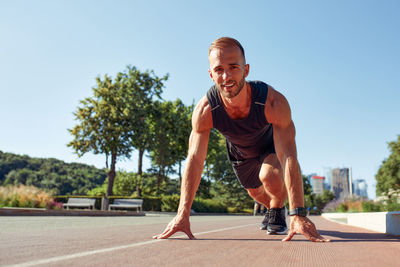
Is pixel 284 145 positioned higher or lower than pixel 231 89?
lower

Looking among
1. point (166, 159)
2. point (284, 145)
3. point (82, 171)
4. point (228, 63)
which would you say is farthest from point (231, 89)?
point (82, 171)

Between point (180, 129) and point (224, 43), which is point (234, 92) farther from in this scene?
point (180, 129)

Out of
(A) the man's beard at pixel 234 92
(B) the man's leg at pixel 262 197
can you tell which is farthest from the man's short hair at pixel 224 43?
(B) the man's leg at pixel 262 197

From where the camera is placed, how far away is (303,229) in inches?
102

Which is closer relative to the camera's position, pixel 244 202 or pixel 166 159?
pixel 166 159

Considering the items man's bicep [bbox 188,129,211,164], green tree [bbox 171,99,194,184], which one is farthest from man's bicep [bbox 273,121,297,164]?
green tree [bbox 171,99,194,184]

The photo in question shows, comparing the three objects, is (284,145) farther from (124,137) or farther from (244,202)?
(244,202)

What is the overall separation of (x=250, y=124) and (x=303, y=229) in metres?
1.20

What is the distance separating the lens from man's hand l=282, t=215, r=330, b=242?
2586mm

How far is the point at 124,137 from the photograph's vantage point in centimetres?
2792

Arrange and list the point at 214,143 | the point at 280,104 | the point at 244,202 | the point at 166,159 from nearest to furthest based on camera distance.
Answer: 1. the point at 280,104
2. the point at 166,159
3. the point at 214,143
4. the point at 244,202

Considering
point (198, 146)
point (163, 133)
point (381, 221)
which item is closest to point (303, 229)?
point (198, 146)

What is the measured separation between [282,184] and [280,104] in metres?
0.92

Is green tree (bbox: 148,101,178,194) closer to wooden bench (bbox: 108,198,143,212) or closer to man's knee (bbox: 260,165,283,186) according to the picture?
wooden bench (bbox: 108,198,143,212)
